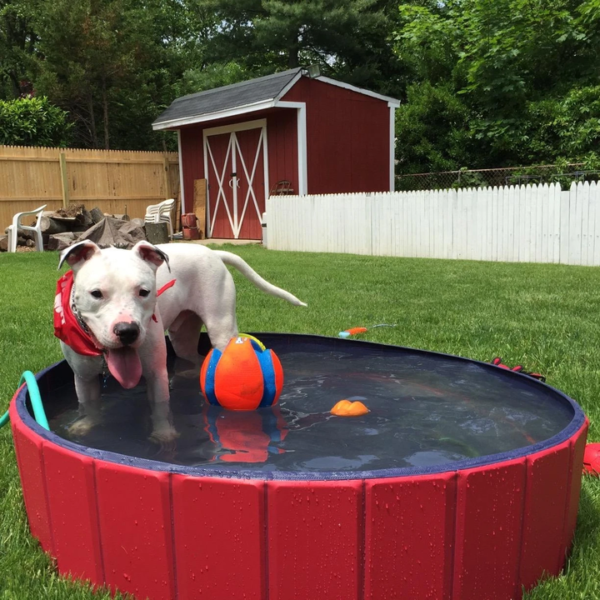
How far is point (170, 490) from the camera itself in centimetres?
176

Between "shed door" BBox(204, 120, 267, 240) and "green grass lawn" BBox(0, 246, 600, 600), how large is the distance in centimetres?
665

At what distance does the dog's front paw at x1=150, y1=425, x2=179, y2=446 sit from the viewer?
2.91 m

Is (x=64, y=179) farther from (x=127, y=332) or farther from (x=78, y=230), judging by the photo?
(x=127, y=332)

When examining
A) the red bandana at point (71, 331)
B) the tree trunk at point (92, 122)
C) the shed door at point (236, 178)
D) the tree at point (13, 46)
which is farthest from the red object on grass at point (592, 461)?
the tree at point (13, 46)

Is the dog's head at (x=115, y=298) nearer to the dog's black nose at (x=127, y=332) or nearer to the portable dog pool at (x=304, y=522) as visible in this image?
the dog's black nose at (x=127, y=332)

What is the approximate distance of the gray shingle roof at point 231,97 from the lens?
50.3 feet

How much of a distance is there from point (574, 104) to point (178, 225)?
39.6 feet

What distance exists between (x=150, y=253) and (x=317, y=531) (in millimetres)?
1535

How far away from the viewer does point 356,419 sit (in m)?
3.20

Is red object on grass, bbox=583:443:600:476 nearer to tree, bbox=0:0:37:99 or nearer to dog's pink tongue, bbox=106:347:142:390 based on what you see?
dog's pink tongue, bbox=106:347:142:390

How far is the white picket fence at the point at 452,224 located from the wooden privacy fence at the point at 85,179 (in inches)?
224

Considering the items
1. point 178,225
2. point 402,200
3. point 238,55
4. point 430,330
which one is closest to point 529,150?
point 402,200

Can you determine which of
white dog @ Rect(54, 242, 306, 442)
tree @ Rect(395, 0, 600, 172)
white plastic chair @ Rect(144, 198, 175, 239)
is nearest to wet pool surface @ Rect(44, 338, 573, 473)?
white dog @ Rect(54, 242, 306, 442)

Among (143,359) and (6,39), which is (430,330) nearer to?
(143,359)
